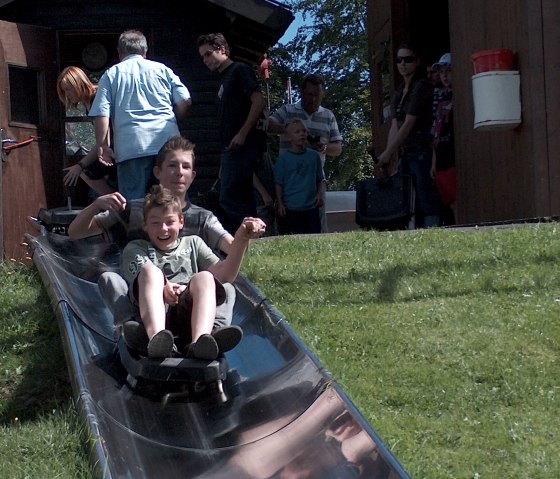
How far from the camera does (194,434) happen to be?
475cm

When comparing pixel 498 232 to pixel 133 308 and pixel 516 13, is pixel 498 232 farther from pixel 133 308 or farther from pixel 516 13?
pixel 133 308

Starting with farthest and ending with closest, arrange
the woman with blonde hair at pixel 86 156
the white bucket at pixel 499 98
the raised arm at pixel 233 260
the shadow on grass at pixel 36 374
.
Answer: the white bucket at pixel 499 98 < the woman with blonde hair at pixel 86 156 < the raised arm at pixel 233 260 < the shadow on grass at pixel 36 374

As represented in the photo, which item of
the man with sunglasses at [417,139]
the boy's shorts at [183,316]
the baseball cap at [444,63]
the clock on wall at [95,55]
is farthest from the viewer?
the clock on wall at [95,55]

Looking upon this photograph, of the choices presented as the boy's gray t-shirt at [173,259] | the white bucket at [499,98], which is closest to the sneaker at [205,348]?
the boy's gray t-shirt at [173,259]

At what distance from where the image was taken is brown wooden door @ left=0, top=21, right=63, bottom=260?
10742 mm

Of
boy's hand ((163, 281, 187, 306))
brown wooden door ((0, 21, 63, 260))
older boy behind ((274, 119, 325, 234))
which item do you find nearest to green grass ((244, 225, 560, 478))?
boy's hand ((163, 281, 187, 306))

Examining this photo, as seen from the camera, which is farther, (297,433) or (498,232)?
(498,232)

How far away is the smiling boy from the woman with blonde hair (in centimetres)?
285

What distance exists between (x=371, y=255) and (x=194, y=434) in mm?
3049

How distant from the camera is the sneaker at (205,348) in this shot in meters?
5.11

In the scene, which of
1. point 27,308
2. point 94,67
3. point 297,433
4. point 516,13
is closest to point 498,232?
point 516,13

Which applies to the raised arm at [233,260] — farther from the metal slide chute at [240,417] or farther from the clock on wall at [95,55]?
the clock on wall at [95,55]

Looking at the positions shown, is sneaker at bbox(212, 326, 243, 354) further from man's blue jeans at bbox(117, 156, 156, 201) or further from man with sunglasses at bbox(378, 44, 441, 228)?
man with sunglasses at bbox(378, 44, 441, 228)

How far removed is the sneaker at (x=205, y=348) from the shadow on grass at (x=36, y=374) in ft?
2.22
